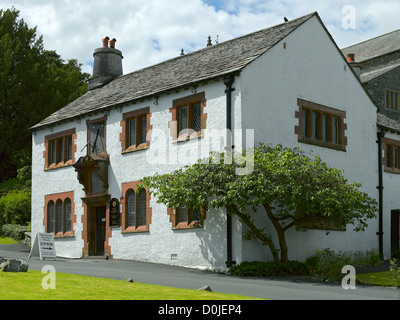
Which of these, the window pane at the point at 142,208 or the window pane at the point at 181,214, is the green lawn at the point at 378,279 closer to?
the window pane at the point at 181,214

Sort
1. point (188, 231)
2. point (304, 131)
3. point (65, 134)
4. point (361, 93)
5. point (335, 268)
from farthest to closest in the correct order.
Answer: point (65, 134) → point (361, 93) → point (304, 131) → point (188, 231) → point (335, 268)

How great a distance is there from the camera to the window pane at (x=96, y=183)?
26.8 m

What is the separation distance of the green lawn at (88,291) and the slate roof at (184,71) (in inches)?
383

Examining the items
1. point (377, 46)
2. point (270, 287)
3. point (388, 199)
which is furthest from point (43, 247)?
point (377, 46)

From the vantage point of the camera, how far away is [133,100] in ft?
82.8

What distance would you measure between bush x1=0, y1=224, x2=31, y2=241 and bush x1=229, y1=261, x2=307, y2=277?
17295 mm

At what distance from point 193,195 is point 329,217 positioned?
4.51 meters

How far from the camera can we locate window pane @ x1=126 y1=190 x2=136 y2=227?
25.3 m

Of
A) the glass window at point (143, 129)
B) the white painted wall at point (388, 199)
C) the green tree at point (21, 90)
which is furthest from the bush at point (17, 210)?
the white painted wall at point (388, 199)

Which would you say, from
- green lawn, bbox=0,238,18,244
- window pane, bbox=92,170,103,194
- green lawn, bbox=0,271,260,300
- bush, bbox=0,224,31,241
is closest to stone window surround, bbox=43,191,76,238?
window pane, bbox=92,170,103,194

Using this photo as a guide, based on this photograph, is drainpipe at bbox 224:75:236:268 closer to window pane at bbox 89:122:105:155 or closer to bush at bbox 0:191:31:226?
window pane at bbox 89:122:105:155

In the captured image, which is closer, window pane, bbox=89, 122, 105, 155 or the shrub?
the shrub
